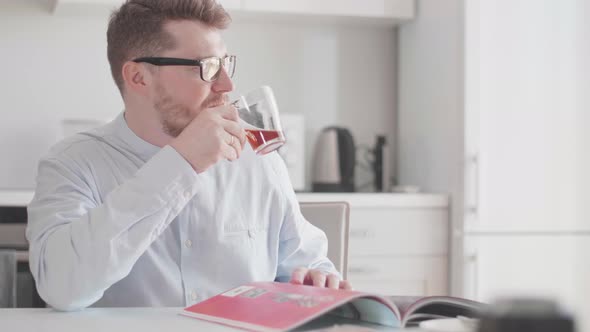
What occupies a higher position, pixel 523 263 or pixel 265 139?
pixel 265 139

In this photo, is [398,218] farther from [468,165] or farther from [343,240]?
[343,240]

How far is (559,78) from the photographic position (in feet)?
10.2

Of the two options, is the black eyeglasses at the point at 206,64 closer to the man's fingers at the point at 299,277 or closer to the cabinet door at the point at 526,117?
the man's fingers at the point at 299,277

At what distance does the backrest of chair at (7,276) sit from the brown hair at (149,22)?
0.48 metres

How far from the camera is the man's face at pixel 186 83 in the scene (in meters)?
1.61

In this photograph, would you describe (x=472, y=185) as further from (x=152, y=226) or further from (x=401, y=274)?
(x=152, y=226)

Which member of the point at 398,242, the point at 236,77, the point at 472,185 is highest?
Answer: the point at 236,77

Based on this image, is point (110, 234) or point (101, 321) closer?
point (101, 321)

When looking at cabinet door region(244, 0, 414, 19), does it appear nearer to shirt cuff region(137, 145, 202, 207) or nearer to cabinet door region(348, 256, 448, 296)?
cabinet door region(348, 256, 448, 296)

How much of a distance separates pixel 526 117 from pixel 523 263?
1.78 ft

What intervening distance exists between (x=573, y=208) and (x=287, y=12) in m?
1.34

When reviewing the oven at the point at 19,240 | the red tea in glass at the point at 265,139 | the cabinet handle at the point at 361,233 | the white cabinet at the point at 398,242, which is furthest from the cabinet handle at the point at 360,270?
the red tea in glass at the point at 265,139

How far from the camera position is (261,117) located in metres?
1.38

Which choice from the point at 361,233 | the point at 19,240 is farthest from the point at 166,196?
the point at 361,233
